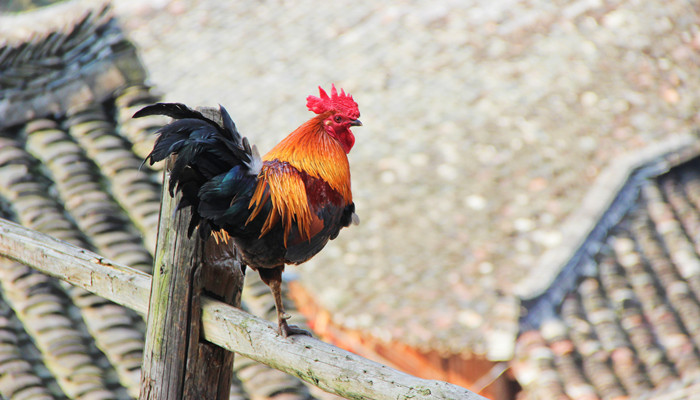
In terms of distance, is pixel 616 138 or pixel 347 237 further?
pixel 616 138

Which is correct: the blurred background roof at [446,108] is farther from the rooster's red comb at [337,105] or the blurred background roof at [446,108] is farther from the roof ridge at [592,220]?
the rooster's red comb at [337,105]

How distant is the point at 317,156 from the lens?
6.07 feet

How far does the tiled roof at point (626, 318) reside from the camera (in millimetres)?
5137

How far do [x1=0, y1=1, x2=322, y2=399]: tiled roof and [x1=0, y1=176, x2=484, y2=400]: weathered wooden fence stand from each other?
0.47 m

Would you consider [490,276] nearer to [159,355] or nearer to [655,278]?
[655,278]

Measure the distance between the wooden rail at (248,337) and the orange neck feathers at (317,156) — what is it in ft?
1.30

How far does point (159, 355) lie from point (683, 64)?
1090 cm

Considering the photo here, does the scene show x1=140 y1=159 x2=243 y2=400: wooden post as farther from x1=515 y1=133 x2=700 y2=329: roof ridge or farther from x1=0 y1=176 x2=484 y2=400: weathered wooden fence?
x1=515 y1=133 x2=700 y2=329: roof ridge

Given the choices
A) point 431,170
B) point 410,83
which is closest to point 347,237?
point 431,170

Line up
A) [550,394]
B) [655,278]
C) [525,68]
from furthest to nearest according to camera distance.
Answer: [525,68] → [655,278] → [550,394]

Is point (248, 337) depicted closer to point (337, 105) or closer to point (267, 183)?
point (267, 183)

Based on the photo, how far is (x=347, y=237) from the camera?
9023 mm

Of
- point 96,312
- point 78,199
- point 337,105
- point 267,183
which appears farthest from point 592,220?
point 267,183

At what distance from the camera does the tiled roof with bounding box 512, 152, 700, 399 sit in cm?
514
